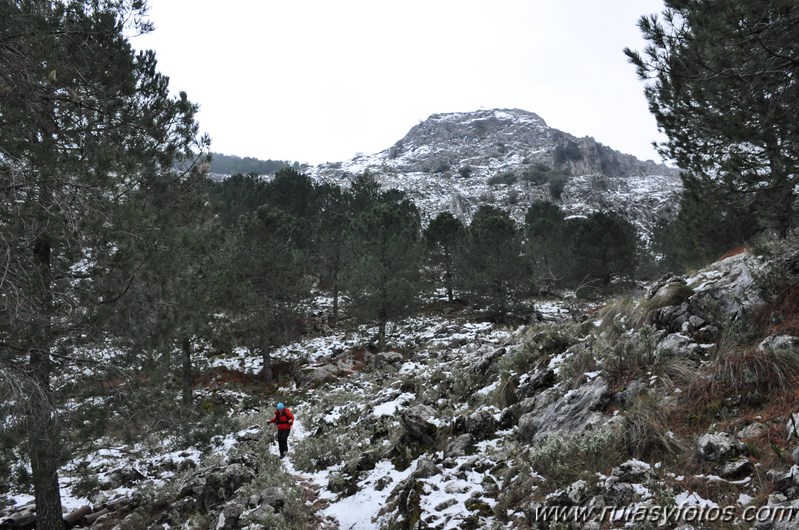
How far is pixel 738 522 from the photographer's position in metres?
3.12

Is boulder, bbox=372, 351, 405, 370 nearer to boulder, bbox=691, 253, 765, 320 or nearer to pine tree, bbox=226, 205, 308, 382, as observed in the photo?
pine tree, bbox=226, 205, 308, 382

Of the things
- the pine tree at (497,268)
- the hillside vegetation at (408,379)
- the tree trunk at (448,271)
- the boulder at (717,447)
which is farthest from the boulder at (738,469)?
the tree trunk at (448,271)

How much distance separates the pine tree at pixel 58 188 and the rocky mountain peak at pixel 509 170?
50.7 metres

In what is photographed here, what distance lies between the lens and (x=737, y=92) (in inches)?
208

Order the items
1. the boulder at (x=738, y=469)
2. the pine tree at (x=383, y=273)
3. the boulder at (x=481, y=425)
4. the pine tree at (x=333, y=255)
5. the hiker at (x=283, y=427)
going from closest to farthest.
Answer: the boulder at (x=738, y=469) → the boulder at (x=481, y=425) → the hiker at (x=283, y=427) → the pine tree at (x=383, y=273) → the pine tree at (x=333, y=255)

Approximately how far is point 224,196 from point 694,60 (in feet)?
125

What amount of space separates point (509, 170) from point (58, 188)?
95.0 metres

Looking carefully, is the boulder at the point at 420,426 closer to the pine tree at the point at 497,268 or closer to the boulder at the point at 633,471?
the boulder at the point at 633,471

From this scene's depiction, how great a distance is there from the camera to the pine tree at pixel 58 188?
3.59 m

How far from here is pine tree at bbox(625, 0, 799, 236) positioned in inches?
185

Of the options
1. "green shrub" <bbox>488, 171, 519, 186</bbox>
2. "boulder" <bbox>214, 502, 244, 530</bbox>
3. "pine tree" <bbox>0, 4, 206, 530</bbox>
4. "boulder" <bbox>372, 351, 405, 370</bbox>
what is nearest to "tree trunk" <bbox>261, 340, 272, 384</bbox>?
"boulder" <bbox>372, 351, 405, 370</bbox>

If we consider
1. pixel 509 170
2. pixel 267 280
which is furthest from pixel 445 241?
pixel 509 170

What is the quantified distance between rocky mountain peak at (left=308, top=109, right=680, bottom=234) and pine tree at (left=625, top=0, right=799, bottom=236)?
46.4m

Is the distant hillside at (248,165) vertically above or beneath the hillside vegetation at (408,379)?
above
